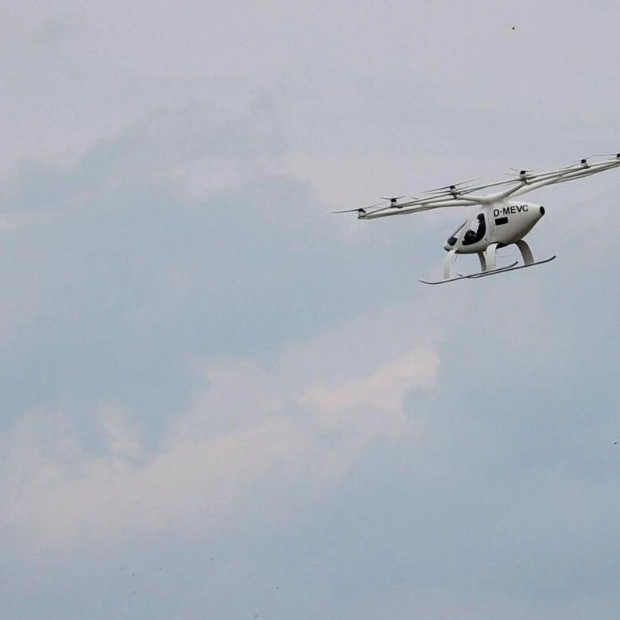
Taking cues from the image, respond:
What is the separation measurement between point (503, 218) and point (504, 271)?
510 centimetres

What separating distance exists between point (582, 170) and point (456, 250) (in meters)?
8.47

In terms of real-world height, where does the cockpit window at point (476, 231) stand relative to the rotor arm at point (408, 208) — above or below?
below

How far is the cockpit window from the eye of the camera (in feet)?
595

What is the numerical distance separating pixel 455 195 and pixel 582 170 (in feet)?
24.4

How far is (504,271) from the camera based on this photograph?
17662 centimetres

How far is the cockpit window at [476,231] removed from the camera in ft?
595

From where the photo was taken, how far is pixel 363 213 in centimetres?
18350

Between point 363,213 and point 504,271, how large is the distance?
10.7 m

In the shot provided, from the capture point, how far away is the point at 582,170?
180m

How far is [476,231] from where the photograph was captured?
596 ft

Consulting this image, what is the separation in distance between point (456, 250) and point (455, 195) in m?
3.08

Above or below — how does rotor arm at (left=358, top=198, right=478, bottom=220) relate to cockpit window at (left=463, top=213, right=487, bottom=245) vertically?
above
